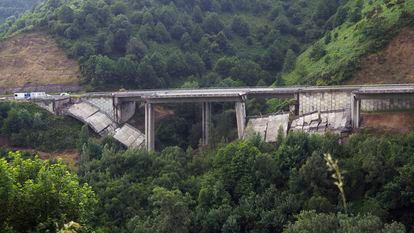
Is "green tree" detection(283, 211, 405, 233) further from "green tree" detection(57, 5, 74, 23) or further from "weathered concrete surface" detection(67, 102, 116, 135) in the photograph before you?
"green tree" detection(57, 5, 74, 23)

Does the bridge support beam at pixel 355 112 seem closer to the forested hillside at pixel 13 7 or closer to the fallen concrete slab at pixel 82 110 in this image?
the fallen concrete slab at pixel 82 110

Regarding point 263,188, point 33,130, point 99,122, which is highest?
point 99,122

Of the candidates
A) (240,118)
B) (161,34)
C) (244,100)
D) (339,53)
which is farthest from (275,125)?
(161,34)

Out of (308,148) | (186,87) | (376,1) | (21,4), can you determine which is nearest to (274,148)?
(308,148)

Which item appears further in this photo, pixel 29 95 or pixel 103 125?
pixel 29 95

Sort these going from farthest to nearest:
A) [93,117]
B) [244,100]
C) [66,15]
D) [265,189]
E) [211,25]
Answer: [211,25], [66,15], [93,117], [244,100], [265,189]

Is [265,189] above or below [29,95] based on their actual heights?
below

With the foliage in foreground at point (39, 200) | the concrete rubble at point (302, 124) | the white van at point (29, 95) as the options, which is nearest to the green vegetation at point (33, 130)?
the white van at point (29, 95)

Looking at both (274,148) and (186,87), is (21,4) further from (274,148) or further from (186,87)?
(274,148)

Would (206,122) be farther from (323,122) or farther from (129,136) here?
(323,122)
